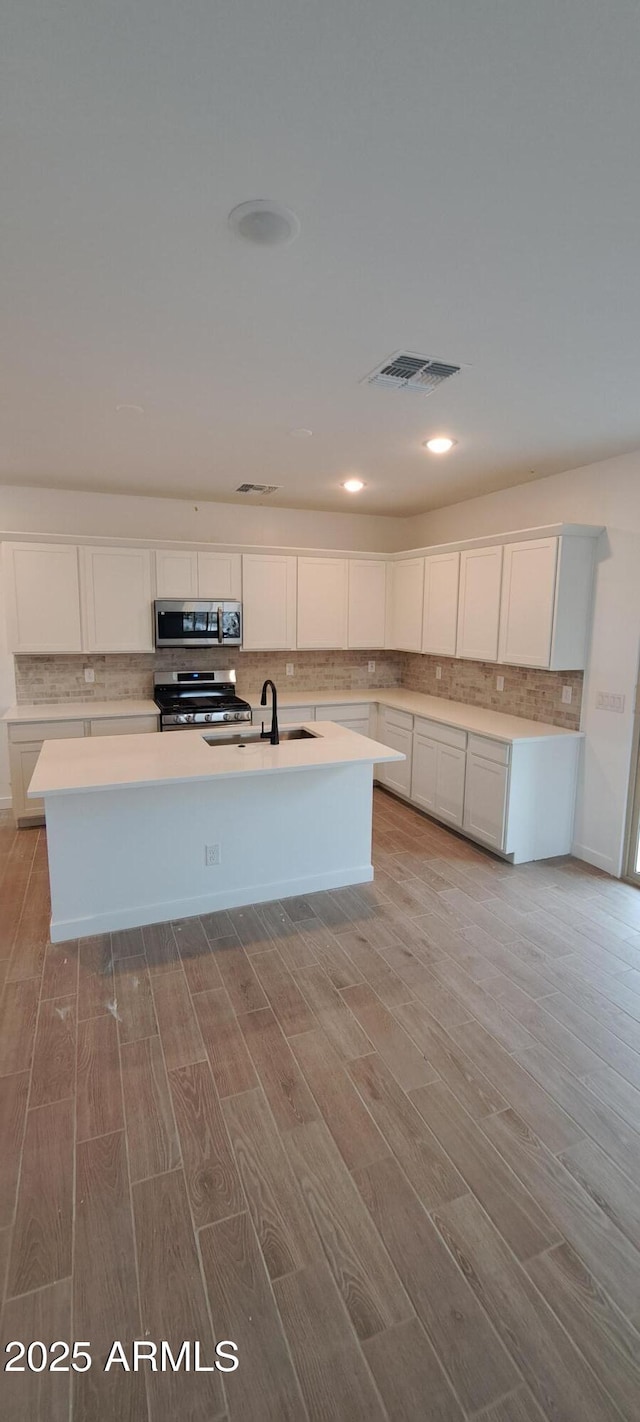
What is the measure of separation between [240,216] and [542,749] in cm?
340

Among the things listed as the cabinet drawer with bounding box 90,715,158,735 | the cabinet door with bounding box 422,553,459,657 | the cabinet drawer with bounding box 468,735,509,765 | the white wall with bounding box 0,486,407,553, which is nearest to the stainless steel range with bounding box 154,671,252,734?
the cabinet drawer with bounding box 90,715,158,735

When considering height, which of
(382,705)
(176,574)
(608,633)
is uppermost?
(176,574)

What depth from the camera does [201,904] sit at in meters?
3.33

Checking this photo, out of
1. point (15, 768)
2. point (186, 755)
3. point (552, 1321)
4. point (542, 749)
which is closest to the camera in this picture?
point (552, 1321)

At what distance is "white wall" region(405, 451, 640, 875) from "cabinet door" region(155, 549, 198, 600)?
2.84 meters

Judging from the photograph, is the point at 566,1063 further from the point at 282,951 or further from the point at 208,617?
the point at 208,617

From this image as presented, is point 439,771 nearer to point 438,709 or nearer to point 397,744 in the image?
point 438,709

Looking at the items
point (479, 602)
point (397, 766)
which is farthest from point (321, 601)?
point (397, 766)

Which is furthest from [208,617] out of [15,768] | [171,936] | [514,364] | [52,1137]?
[52,1137]

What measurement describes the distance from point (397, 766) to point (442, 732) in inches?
33.6

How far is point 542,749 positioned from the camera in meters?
4.03

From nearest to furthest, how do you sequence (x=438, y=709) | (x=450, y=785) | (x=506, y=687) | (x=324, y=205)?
(x=324, y=205) < (x=450, y=785) < (x=506, y=687) < (x=438, y=709)

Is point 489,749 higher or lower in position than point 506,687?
lower

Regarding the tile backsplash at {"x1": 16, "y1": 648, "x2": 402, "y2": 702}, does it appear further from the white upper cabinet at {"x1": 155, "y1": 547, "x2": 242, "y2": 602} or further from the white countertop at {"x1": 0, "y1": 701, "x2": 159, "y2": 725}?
the white upper cabinet at {"x1": 155, "y1": 547, "x2": 242, "y2": 602}
